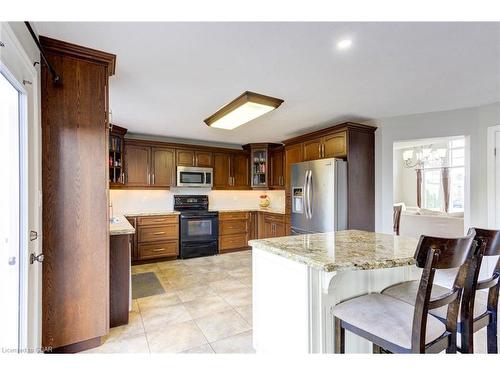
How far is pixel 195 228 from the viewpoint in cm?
479

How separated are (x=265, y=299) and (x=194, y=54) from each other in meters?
1.85

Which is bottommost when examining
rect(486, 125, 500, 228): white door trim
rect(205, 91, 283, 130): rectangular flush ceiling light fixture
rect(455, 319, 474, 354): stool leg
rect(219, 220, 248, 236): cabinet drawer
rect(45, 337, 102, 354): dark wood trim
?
rect(45, 337, 102, 354): dark wood trim

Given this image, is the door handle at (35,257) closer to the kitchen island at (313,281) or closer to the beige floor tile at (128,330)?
the beige floor tile at (128,330)

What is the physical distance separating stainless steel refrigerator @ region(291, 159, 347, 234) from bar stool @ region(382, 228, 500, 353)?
202 centimetres

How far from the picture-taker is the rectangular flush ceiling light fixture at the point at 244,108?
8.75ft

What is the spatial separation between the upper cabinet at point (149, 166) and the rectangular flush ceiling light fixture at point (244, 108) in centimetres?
176

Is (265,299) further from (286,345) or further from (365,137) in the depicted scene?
(365,137)

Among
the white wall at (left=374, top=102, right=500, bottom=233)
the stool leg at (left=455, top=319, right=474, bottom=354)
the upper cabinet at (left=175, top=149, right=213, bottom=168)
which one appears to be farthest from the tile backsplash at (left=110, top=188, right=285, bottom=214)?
the stool leg at (left=455, top=319, right=474, bottom=354)

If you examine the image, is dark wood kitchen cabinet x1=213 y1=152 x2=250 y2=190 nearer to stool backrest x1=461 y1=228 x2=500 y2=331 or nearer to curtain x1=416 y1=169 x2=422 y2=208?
stool backrest x1=461 y1=228 x2=500 y2=331

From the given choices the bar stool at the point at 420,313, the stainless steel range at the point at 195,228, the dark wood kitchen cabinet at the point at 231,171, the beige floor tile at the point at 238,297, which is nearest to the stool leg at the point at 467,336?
the bar stool at the point at 420,313

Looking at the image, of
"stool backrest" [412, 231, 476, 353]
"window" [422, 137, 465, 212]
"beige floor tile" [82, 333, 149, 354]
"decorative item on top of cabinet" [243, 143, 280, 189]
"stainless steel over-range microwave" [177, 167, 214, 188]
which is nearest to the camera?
"stool backrest" [412, 231, 476, 353]

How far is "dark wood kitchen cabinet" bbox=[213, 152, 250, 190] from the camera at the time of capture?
532cm

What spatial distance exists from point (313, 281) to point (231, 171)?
426cm
